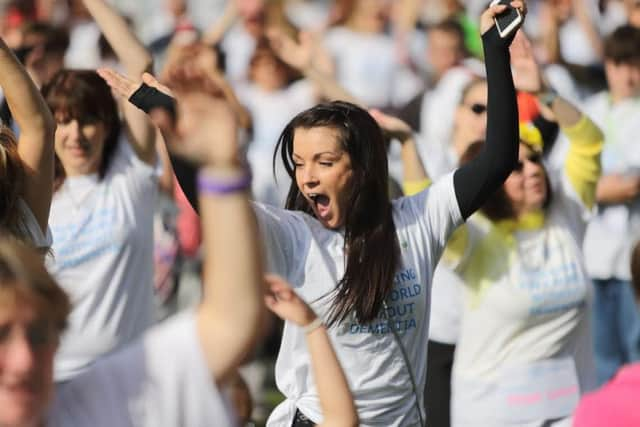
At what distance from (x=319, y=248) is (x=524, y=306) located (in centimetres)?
150

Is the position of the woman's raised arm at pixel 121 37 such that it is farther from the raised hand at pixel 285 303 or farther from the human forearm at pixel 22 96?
the raised hand at pixel 285 303

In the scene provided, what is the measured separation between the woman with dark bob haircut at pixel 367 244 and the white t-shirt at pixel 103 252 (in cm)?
143

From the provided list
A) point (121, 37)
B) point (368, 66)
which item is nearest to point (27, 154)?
point (121, 37)

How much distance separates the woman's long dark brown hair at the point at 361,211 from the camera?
4105 mm

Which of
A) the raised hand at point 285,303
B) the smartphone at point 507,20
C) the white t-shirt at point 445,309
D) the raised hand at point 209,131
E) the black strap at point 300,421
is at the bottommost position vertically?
→ the white t-shirt at point 445,309

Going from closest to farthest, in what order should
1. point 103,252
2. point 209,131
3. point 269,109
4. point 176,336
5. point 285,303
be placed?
1. point 209,131
2. point 176,336
3. point 285,303
4. point 103,252
5. point 269,109

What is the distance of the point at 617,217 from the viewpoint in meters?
7.87

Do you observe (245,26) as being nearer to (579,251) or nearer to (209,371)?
(579,251)

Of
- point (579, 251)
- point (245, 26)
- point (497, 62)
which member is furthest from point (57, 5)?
point (497, 62)

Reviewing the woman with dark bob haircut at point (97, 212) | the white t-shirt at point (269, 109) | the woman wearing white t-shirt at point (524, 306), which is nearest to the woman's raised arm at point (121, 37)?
the woman with dark bob haircut at point (97, 212)

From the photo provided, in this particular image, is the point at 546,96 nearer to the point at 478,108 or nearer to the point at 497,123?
the point at 478,108

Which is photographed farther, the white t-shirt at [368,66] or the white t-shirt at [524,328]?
the white t-shirt at [368,66]

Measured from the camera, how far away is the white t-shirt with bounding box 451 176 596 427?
5449mm

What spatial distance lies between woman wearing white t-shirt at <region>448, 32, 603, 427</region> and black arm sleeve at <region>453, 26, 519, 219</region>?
121 centimetres
